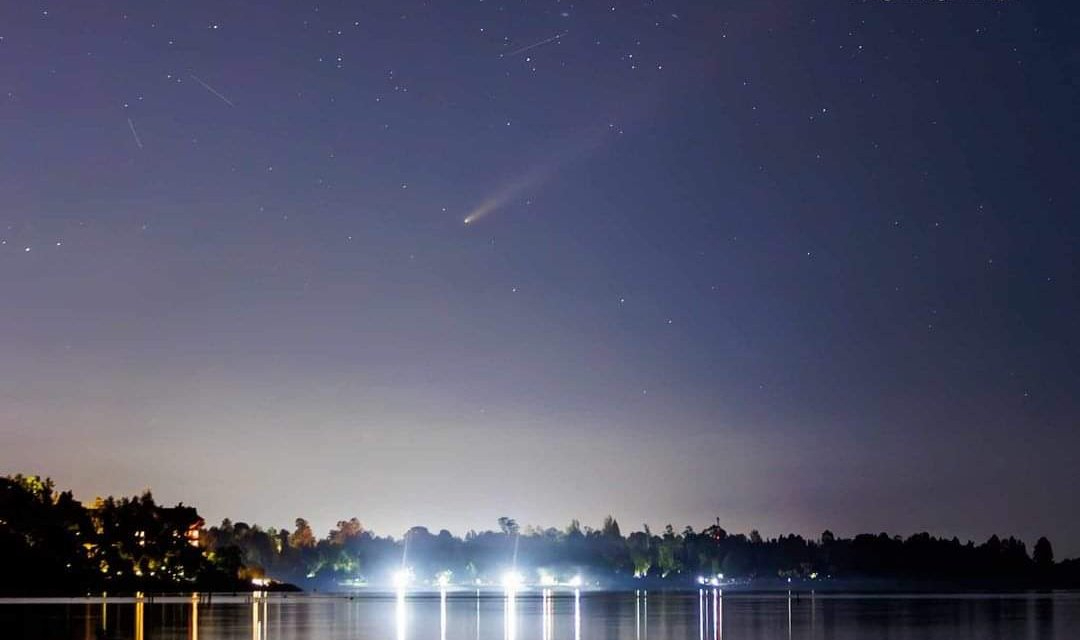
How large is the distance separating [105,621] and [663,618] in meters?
48.3

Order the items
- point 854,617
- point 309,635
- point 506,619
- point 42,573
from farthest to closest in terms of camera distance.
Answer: point 42,573 < point 854,617 < point 506,619 < point 309,635

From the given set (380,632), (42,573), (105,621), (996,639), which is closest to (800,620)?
(996,639)

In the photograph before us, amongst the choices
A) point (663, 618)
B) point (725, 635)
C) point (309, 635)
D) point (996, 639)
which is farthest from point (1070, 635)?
point (309, 635)

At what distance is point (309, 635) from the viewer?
8344 centimetres

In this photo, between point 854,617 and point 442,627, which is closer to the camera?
point 442,627

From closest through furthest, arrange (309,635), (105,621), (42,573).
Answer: (309,635) < (105,621) < (42,573)

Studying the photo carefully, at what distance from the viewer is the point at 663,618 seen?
A: 119688 mm

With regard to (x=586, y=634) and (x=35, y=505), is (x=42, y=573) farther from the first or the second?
(x=586, y=634)

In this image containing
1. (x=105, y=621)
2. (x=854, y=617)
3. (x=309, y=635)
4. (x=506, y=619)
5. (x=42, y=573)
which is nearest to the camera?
(x=309, y=635)

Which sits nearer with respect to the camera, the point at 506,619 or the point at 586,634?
the point at 586,634

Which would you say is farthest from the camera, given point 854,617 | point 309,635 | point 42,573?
point 42,573

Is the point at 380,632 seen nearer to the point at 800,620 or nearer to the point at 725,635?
the point at 725,635

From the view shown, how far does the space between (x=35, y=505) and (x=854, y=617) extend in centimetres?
12026

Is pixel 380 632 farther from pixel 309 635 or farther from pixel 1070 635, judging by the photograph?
pixel 1070 635
